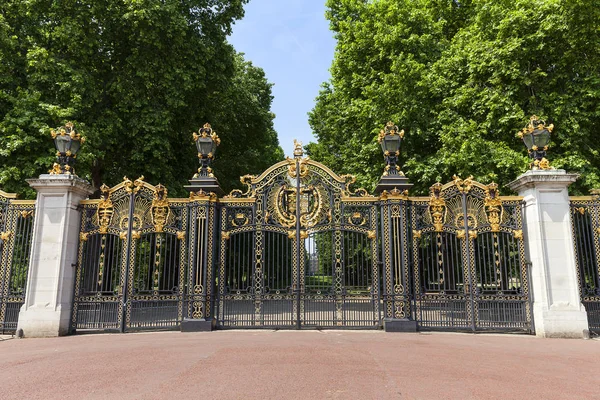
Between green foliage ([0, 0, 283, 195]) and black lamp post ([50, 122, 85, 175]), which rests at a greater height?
green foliage ([0, 0, 283, 195])

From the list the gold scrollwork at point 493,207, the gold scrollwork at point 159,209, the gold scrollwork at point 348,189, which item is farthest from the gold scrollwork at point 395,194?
the gold scrollwork at point 159,209

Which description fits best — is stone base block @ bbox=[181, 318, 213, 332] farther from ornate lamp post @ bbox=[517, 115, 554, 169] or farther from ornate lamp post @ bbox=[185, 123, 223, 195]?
ornate lamp post @ bbox=[517, 115, 554, 169]

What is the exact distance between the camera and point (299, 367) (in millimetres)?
5750

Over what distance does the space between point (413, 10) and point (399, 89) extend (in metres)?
3.68

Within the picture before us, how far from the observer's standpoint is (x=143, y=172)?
15203mm

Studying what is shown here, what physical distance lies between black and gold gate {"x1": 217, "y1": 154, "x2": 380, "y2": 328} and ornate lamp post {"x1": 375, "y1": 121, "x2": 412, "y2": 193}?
19.9 inches

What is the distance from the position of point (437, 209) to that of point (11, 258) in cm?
1006

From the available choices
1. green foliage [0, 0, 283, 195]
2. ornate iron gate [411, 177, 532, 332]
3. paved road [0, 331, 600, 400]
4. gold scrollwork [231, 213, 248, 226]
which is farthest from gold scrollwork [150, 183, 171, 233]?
ornate iron gate [411, 177, 532, 332]

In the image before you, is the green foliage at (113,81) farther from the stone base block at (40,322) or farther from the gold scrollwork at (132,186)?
the stone base block at (40,322)

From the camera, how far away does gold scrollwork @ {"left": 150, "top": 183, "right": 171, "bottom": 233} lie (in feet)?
32.1

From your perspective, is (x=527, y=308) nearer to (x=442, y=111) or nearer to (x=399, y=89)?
(x=442, y=111)

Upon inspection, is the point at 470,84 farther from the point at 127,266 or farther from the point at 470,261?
the point at 127,266

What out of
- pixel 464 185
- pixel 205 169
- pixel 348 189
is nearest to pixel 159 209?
pixel 205 169

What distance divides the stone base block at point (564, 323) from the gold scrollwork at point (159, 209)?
8.69 meters
